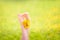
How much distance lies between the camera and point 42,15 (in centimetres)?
109

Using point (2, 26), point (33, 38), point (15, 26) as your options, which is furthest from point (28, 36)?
point (2, 26)

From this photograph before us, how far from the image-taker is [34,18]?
1.08 metres

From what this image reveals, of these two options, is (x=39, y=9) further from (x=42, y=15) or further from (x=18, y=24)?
(x=18, y=24)

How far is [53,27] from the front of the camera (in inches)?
42.3

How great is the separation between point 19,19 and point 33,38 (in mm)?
220

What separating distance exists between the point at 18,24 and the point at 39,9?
0.25 metres

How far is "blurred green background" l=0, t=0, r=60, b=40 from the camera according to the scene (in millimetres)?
1050

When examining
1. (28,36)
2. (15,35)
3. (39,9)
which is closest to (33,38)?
(28,36)

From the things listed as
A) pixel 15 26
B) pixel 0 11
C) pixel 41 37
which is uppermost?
pixel 0 11

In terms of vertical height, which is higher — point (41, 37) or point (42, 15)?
point (42, 15)

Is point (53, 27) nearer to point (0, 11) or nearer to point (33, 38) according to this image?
point (33, 38)

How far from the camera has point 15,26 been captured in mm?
1059

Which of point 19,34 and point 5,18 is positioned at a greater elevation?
point 5,18

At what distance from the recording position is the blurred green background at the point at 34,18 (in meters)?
1.05
